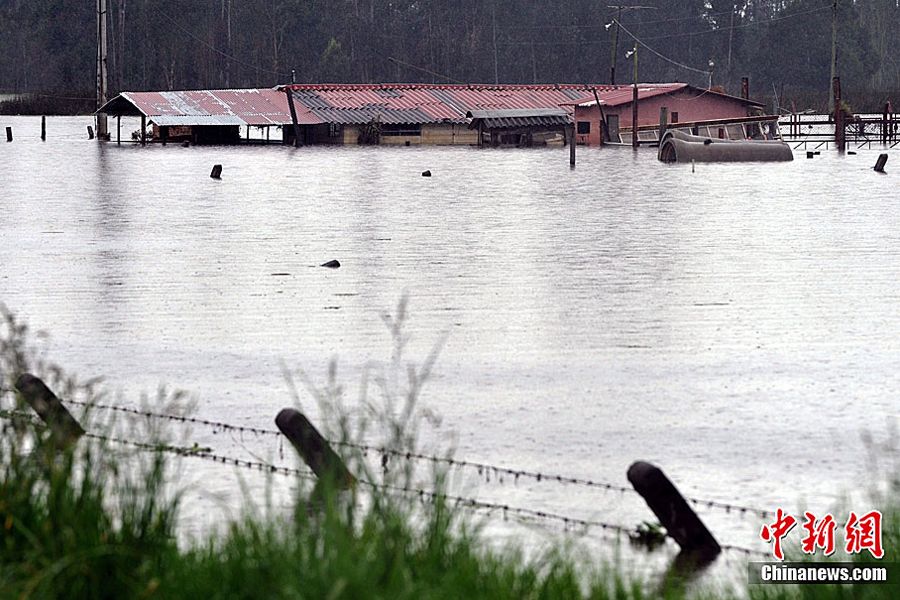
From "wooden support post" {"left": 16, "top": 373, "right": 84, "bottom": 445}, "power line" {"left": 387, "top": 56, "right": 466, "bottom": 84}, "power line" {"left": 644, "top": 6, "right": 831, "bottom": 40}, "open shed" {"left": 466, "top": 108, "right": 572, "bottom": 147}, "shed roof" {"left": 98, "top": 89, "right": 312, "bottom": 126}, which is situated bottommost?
"wooden support post" {"left": 16, "top": 373, "right": 84, "bottom": 445}

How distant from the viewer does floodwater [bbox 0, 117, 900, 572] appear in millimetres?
9695

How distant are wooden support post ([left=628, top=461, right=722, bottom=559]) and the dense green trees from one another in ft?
429

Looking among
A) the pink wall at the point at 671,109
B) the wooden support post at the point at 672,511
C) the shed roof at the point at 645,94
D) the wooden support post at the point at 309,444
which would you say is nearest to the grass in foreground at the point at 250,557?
the wooden support post at the point at 672,511

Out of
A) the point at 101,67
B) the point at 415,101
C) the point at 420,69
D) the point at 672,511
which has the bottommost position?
the point at 672,511

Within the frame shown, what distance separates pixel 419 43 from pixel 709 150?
89.7m

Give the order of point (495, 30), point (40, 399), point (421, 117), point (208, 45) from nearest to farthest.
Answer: point (40, 399) < point (421, 117) < point (208, 45) < point (495, 30)

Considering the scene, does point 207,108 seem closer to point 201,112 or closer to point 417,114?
point 201,112

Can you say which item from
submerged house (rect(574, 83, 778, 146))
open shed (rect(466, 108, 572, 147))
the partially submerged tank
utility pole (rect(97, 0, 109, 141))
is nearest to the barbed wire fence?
the partially submerged tank

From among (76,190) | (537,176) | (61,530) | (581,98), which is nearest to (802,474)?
(61,530)

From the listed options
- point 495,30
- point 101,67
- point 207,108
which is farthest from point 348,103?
point 495,30

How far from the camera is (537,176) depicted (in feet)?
161

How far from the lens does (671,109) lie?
81812 mm

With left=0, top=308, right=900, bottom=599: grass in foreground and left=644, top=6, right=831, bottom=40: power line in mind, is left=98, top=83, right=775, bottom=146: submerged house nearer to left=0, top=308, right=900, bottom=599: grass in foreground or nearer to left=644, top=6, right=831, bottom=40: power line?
left=644, top=6, right=831, bottom=40: power line

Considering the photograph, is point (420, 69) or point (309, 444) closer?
point (309, 444)
